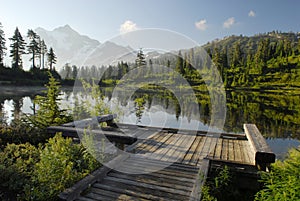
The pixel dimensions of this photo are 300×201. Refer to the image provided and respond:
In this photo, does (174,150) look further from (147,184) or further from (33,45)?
(33,45)

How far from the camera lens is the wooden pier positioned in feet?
12.0

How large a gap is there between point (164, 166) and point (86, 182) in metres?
1.73

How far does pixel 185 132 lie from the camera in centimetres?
802

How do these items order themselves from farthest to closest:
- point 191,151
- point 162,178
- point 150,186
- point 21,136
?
point 21,136
point 191,151
point 162,178
point 150,186

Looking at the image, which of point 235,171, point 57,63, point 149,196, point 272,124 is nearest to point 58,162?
point 149,196

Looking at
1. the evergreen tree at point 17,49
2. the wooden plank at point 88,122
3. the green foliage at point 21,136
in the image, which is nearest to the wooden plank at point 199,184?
the wooden plank at point 88,122

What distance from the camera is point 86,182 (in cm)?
379

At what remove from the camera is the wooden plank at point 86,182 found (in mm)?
3385

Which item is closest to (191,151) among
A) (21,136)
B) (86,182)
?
(86,182)

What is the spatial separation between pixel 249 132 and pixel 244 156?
1018 mm

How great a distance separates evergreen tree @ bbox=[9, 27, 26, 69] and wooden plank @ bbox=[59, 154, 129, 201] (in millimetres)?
52520

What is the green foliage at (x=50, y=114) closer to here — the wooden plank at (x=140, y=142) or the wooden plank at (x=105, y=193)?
the wooden plank at (x=140, y=142)

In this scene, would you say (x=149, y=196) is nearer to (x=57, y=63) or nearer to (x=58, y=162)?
(x=58, y=162)

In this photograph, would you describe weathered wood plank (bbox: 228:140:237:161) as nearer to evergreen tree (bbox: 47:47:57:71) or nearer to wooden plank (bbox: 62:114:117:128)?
wooden plank (bbox: 62:114:117:128)
